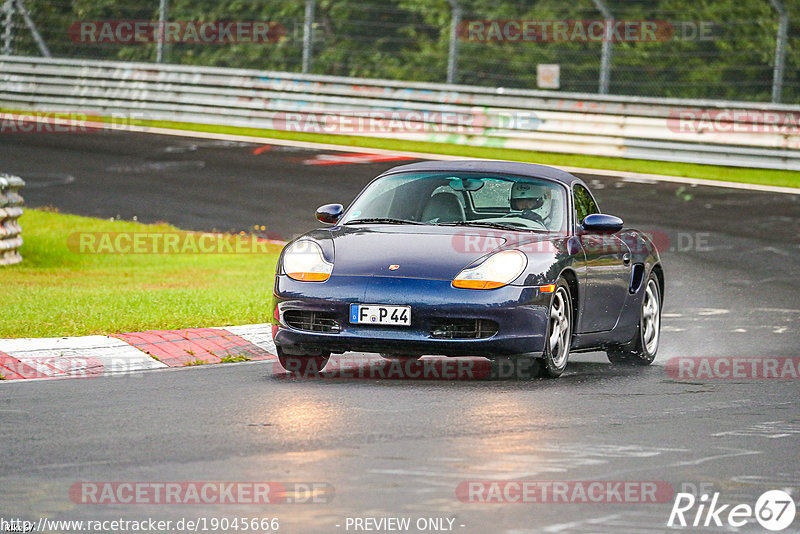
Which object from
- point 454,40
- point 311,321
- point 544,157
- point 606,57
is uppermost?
point 454,40

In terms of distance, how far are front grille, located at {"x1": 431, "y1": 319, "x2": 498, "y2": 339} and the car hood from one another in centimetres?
27

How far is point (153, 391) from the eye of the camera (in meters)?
8.89

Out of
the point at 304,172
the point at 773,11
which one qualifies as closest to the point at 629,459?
the point at 304,172

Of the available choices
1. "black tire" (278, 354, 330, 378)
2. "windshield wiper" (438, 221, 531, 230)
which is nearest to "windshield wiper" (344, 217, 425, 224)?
"windshield wiper" (438, 221, 531, 230)

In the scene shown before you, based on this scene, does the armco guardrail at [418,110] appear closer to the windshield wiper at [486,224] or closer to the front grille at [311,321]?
the windshield wiper at [486,224]

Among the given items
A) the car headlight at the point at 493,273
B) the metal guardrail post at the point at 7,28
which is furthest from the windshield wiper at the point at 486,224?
the metal guardrail post at the point at 7,28

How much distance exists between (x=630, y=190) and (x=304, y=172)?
16.6ft

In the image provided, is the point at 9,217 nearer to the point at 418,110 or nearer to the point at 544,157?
the point at 544,157

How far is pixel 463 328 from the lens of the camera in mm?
9234

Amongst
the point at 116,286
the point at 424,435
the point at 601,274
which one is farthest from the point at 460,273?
the point at 116,286

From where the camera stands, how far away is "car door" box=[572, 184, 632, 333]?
1030 cm

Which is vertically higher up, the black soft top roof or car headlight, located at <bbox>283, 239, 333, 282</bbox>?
the black soft top roof

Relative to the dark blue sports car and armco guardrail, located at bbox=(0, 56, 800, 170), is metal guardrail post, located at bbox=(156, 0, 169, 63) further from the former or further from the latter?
the dark blue sports car

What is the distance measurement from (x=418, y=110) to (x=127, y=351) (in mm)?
16519
